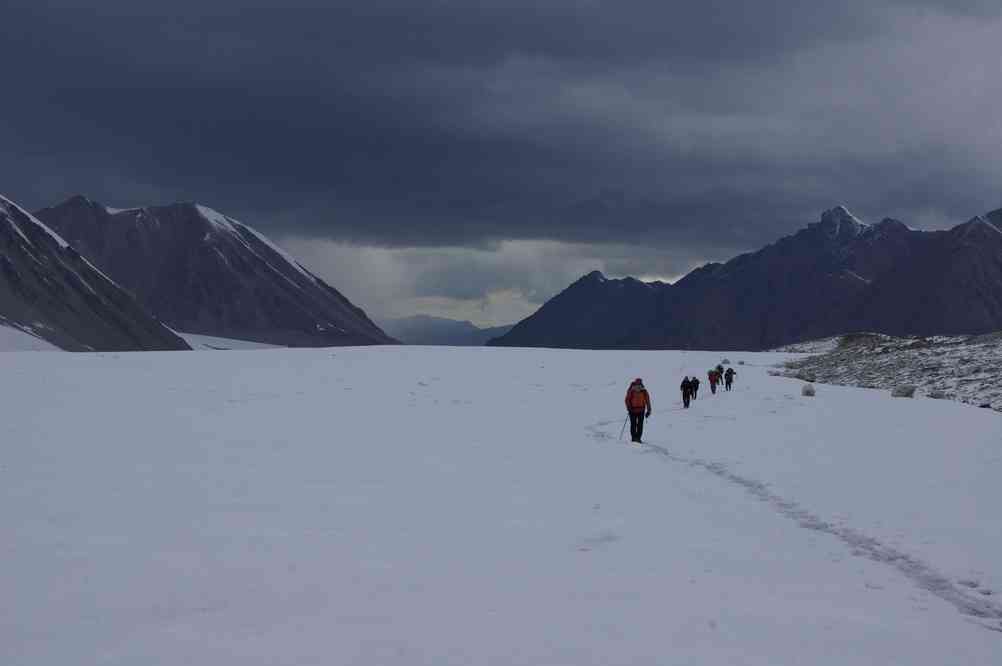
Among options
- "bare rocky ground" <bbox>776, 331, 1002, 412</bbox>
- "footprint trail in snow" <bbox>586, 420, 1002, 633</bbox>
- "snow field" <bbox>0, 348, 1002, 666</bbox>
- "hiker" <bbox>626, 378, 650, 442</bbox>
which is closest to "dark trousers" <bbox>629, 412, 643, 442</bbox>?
"hiker" <bbox>626, 378, 650, 442</bbox>

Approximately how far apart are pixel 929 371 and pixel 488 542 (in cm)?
5015

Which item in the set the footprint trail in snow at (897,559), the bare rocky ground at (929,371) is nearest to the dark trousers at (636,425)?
the footprint trail in snow at (897,559)

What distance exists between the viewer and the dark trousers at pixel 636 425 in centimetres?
2680

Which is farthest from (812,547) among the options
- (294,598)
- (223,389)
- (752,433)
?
(223,389)

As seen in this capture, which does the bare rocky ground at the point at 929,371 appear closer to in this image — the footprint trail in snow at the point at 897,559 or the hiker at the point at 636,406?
the hiker at the point at 636,406

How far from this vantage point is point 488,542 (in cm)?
1280

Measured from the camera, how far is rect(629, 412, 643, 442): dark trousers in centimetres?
2680

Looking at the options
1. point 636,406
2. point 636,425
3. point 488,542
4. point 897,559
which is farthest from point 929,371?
point 488,542

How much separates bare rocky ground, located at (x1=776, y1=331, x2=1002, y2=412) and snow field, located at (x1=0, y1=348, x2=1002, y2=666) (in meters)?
18.9

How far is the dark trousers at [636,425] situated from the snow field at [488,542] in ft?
1.55

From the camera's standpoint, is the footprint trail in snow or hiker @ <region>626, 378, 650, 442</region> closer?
the footprint trail in snow

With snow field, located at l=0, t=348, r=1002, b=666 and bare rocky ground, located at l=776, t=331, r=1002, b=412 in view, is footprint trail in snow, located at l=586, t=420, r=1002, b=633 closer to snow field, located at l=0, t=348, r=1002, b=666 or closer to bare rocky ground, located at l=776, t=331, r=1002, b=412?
snow field, located at l=0, t=348, r=1002, b=666

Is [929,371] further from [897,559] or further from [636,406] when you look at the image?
[897,559]

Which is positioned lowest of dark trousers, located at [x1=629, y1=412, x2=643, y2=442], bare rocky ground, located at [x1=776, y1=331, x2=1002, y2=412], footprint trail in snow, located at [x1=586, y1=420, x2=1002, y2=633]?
footprint trail in snow, located at [x1=586, y1=420, x2=1002, y2=633]
